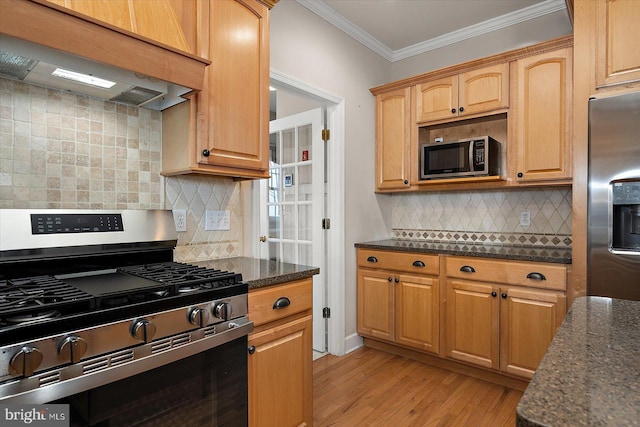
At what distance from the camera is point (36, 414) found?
95 cm

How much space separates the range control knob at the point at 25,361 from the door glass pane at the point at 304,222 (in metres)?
2.28

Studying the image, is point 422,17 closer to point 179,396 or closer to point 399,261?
point 399,261

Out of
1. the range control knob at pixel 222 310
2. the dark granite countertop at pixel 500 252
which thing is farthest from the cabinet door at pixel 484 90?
the range control knob at pixel 222 310

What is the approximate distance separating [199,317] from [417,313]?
1.98m

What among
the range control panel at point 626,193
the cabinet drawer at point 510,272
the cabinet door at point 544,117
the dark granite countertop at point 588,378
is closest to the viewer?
the dark granite countertop at point 588,378

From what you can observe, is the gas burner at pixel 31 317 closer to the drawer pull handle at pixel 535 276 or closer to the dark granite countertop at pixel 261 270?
the dark granite countertop at pixel 261 270

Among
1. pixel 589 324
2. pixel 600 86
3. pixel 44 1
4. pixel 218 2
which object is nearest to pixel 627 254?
pixel 600 86

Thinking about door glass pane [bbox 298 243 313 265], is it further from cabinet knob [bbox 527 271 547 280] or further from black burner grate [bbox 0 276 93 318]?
black burner grate [bbox 0 276 93 318]

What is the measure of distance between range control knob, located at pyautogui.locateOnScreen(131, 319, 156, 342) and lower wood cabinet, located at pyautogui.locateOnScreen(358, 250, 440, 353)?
210cm

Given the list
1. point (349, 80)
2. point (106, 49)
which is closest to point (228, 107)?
point (106, 49)

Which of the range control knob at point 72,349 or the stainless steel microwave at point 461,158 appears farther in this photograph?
the stainless steel microwave at point 461,158

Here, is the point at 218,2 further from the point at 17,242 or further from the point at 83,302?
the point at 83,302

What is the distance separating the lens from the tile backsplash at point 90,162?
145 centimetres

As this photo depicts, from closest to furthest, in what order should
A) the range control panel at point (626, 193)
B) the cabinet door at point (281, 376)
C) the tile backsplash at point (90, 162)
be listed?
1. the tile backsplash at point (90, 162)
2. the cabinet door at point (281, 376)
3. the range control panel at point (626, 193)
